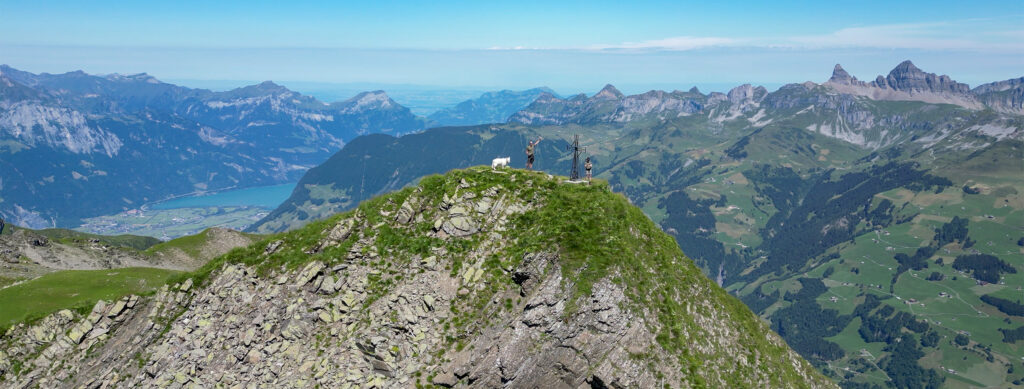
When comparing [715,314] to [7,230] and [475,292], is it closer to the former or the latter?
[475,292]

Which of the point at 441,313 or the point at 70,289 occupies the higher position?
the point at 441,313

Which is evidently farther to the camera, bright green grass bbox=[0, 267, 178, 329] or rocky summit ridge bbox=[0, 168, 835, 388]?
bright green grass bbox=[0, 267, 178, 329]

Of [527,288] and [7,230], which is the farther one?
[7,230]

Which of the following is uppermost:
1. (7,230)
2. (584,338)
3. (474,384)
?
(584,338)

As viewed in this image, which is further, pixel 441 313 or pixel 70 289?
pixel 70 289

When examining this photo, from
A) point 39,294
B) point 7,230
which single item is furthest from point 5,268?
point 7,230

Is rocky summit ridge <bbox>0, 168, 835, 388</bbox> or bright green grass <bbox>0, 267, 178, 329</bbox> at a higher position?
rocky summit ridge <bbox>0, 168, 835, 388</bbox>
